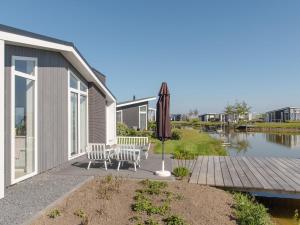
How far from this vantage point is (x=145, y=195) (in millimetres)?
5328

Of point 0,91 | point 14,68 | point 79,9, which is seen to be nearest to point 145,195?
point 0,91

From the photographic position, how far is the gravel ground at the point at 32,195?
13.1 feet

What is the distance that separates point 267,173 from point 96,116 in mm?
6913

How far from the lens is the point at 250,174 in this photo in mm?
7379

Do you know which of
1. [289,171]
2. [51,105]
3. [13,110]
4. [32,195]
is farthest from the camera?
[289,171]

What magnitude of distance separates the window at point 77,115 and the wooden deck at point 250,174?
13.6 ft

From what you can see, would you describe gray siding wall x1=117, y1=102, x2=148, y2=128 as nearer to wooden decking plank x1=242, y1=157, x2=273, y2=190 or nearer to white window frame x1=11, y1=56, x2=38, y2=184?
wooden decking plank x1=242, y1=157, x2=273, y2=190

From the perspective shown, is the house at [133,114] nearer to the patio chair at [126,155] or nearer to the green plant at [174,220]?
the patio chair at [126,155]

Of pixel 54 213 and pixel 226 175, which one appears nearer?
pixel 54 213

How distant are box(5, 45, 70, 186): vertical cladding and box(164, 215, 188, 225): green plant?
4036 millimetres

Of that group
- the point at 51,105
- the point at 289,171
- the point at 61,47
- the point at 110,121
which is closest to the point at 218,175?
the point at 289,171

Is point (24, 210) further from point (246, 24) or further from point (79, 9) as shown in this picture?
point (246, 24)

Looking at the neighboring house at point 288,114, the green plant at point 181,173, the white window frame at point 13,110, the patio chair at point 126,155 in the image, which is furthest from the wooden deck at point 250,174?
the neighboring house at point 288,114

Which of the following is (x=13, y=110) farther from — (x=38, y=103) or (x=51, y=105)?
(x=51, y=105)
